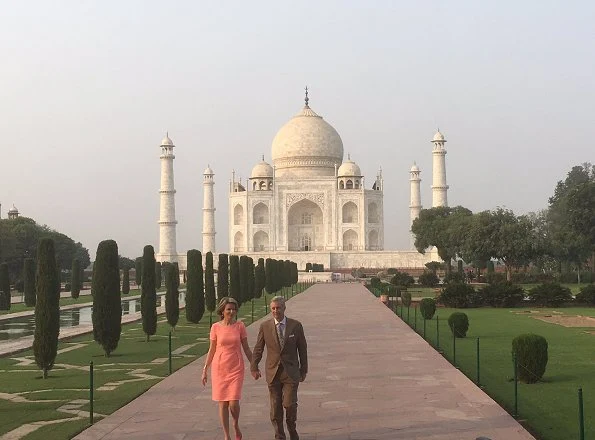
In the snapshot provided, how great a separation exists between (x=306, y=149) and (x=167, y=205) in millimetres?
11131

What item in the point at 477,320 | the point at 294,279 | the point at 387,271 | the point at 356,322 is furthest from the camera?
the point at 387,271

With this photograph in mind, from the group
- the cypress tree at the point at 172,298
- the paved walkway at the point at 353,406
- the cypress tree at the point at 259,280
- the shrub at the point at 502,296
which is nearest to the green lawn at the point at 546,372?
the paved walkway at the point at 353,406

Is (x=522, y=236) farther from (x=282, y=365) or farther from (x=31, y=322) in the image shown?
(x=282, y=365)

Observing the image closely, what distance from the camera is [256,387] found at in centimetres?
805

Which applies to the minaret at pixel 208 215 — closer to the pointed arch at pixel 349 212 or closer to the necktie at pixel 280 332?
the pointed arch at pixel 349 212

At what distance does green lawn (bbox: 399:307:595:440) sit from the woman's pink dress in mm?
2414

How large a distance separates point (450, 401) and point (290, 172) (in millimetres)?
49986

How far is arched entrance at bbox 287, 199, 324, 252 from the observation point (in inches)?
2203

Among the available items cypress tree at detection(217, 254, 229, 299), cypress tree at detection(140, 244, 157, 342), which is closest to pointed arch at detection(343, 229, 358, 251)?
cypress tree at detection(217, 254, 229, 299)

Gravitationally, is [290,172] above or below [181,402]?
above

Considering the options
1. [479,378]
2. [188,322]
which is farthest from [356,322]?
[479,378]

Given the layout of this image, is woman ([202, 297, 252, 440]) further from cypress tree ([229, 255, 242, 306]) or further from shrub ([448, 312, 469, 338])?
cypress tree ([229, 255, 242, 306])

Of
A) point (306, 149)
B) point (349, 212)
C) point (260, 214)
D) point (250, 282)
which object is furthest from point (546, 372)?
point (306, 149)

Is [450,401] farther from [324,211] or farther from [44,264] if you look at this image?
[324,211]
